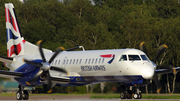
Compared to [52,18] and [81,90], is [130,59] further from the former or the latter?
[52,18]

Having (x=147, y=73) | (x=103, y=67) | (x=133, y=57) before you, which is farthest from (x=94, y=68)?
(x=147, y=73)

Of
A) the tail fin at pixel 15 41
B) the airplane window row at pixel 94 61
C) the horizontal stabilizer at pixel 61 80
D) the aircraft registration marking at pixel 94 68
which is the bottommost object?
the horizontal stabilizer at pixel 61 80

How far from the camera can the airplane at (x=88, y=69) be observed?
26812 millimetres

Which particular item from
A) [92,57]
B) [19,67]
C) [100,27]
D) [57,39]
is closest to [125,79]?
[92,57]

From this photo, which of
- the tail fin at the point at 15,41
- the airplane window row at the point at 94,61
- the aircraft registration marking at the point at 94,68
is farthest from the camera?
the tail fin at the point at 15,41

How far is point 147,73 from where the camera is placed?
2591 cm

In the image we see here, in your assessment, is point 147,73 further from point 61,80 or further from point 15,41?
point 15,41

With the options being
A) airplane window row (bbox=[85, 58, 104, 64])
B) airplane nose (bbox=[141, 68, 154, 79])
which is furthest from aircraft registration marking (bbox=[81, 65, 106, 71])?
airplane nose (bbox=[141, 68, 154, 79])

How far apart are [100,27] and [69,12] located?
21.1 meters

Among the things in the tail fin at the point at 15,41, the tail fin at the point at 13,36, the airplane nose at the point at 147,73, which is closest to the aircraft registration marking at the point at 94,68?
the airplane nose at the point at 147,73

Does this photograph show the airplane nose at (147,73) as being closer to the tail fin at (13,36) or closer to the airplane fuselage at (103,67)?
the airplane fuselage at (103,67)

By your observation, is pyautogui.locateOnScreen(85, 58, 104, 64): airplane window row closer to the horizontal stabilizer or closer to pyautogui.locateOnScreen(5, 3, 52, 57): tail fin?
the horizontal stabilizer

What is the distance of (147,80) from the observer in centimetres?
2672

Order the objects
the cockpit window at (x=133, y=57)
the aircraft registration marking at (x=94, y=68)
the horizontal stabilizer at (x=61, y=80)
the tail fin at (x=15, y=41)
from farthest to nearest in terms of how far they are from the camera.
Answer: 1. the tail fin at (x=15, y=41)
2. the horizontal stabilizer at (x=61, y=80)
3. the aircraft registration marking at (x=94, y=68)
4. the cockpit window at (x=133, y=57)
